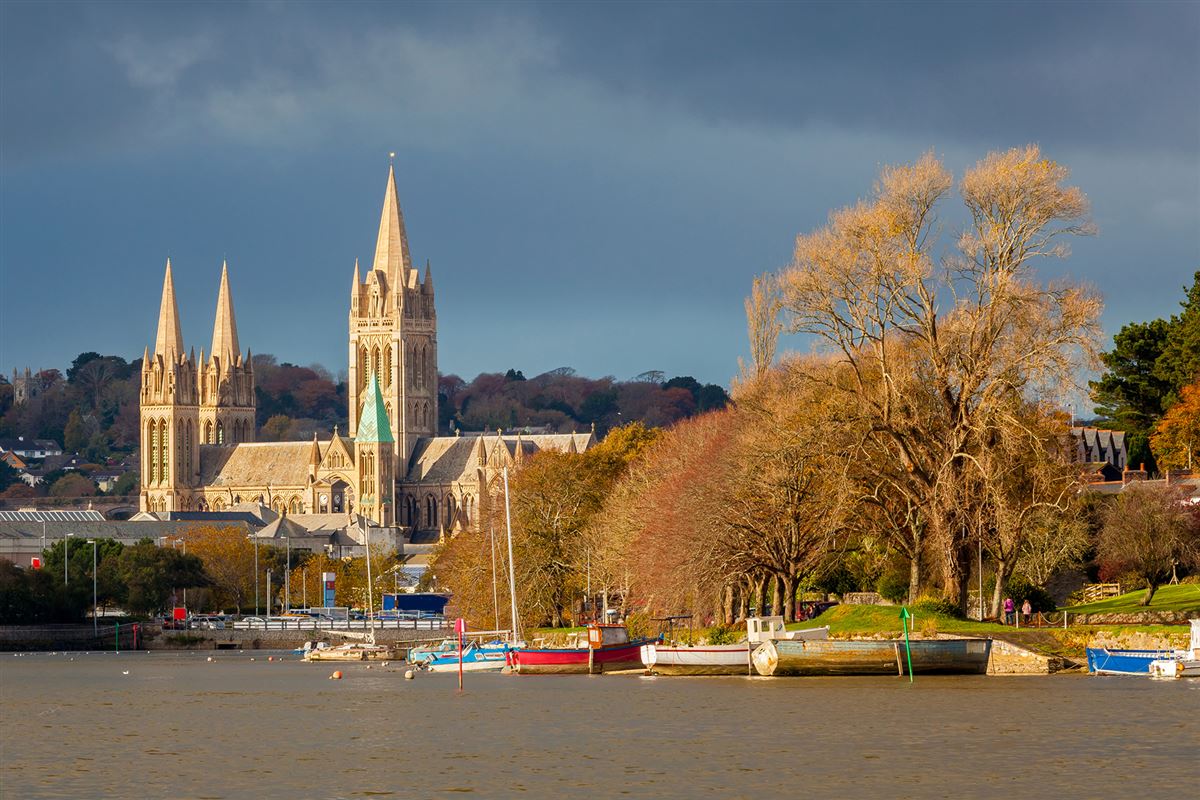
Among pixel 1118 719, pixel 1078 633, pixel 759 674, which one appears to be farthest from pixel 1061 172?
pixel 1118 719

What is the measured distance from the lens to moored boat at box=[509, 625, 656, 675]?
247 ft

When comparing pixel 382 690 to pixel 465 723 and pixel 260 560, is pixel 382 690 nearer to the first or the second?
pixel 465 723

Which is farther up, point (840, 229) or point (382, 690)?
point (840, 229)

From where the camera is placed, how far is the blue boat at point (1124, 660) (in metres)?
58.7

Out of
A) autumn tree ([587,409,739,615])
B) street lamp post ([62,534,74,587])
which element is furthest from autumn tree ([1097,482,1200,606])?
street lamp post ([62,534,74,587])

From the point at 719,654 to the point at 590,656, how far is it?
10.1 m

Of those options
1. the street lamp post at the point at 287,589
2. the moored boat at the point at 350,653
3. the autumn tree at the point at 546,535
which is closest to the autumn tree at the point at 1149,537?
the autumn tree at the point at 546,535

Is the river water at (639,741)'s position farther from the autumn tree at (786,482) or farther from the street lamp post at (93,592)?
the street lamp post at (93,592)

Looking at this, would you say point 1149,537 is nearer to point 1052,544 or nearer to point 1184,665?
point 1052,544

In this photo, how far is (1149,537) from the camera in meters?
75.1

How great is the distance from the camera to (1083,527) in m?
75.6

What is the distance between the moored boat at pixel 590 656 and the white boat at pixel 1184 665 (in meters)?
22.0

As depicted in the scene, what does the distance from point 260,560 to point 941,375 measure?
378 ft

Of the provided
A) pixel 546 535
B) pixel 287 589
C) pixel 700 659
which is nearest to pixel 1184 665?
pixel 700 659
